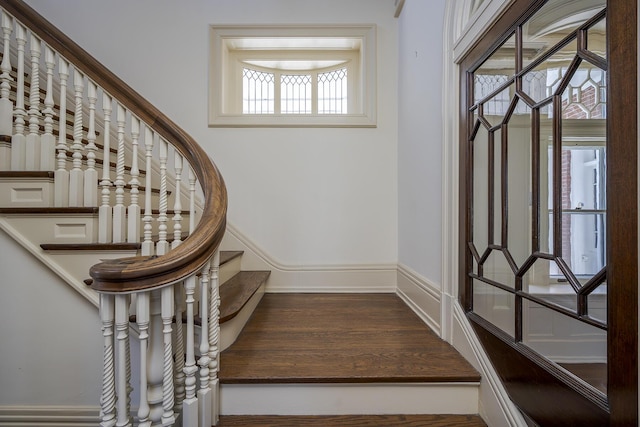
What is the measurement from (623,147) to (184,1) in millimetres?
3096

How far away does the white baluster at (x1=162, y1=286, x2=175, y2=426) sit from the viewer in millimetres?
932

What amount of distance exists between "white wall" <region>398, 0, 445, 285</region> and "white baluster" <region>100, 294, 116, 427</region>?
146cm

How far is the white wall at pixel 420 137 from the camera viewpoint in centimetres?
160

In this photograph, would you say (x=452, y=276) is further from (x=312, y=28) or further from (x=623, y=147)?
(x=312, y=28)

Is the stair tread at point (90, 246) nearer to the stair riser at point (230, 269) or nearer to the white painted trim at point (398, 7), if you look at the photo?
the stair riser at point (230, 269)

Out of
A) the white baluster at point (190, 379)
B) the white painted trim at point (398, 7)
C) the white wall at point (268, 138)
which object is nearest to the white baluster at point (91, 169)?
the white baluster at point (190, 379)

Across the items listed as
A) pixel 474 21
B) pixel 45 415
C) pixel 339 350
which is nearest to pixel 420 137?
pixel 474 21

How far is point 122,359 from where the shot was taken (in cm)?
92

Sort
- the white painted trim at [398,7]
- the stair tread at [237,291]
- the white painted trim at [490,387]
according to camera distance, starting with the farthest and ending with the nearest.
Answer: the white painted trim at [398,7], the stair tread at [237,291], the white painted trim at [490,387]

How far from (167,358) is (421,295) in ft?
4.62

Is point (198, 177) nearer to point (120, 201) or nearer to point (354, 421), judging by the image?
point (120, 201)

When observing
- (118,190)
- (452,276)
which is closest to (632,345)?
(452,276)

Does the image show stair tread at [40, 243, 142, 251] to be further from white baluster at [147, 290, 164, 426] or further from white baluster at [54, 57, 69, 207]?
white baluster at [147, 290, 164, 426]

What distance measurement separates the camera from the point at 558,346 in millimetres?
861
